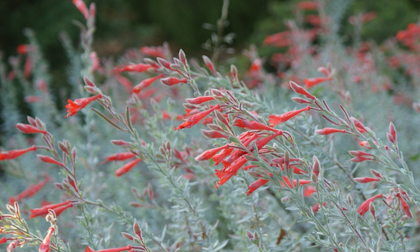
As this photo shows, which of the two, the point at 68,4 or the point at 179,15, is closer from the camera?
the point at 68,4

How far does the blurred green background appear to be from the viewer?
22.5 feet

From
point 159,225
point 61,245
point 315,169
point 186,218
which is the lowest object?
point 159,225

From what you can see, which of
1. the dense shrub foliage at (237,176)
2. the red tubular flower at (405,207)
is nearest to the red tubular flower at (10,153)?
the dense shrub foliage at (237,176)

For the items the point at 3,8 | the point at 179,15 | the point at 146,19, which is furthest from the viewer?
the point at 146,19

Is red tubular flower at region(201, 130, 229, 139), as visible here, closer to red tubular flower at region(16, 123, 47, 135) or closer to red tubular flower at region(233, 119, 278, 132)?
red tubular flower at region(233, 119, 278, 132)

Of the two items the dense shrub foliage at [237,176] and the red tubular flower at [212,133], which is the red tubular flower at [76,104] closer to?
the dense shrub foliage at [237,176]

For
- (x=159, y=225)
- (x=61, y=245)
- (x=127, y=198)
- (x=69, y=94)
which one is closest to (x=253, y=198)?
(x=61, y=245)

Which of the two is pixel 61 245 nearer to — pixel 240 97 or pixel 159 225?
pixel 240 97

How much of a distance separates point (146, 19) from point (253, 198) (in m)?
12.9

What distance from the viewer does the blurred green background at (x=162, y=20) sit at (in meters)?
6.87

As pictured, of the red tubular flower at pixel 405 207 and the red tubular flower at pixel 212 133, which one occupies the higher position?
the red tubular flower at pixel 212 133

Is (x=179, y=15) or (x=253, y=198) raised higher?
(x=253, y=198)

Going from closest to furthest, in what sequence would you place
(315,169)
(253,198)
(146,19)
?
1. (315,169)
2. (253,198)
3. (146,19)

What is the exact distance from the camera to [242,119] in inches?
50.3
